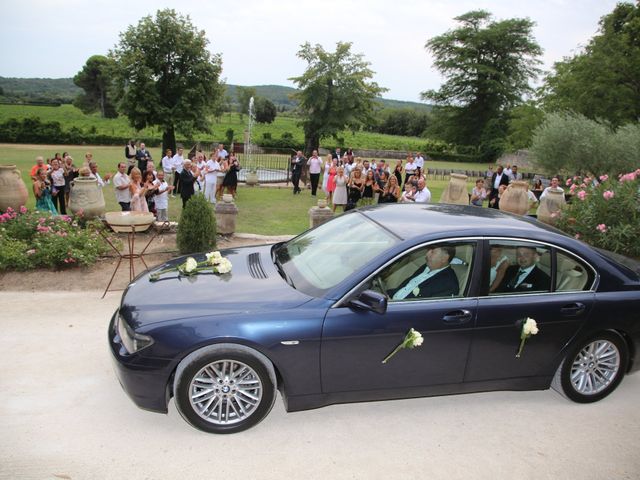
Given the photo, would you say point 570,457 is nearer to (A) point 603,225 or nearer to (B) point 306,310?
(B) point 306,310

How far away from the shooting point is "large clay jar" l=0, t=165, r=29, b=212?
35.0ft

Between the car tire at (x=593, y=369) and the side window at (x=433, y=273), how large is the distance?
4.27 ft

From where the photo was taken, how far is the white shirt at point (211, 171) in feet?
49.4

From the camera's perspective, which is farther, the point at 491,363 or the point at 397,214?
the point at 397,214

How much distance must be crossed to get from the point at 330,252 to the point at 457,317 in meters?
1.30

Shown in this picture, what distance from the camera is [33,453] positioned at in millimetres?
3566

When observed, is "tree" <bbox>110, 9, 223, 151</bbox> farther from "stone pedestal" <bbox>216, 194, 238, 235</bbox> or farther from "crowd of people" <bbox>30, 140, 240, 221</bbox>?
"stone pedestal" <bbox>216, 194, 238, 235</bbox>

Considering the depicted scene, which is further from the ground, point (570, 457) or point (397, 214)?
point (397, 214)

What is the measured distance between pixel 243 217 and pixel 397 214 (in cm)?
927

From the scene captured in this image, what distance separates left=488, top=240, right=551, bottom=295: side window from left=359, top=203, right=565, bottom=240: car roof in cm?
11

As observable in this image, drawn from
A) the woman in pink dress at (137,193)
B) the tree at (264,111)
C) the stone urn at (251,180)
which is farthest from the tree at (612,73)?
the tree at (264,111)

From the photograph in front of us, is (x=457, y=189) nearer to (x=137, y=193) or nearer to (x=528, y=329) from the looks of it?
(x=137, y=193)

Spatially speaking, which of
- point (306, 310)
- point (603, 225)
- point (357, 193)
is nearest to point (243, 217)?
point (357, 193)

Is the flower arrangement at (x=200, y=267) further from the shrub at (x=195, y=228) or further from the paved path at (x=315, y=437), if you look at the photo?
the shrub at (x=195, y=228)
